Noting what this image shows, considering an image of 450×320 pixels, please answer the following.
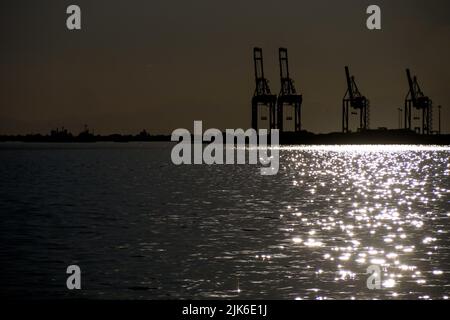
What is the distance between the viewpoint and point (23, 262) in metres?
21.2

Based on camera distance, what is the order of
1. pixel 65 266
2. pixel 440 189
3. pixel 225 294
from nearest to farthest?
pixel 225 294 < pixel 65 266 < pixel 440 189

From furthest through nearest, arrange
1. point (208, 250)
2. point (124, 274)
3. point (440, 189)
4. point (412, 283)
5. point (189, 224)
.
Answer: point (440, 189), point (189, 224), point (208, 250), point (124, 274), point (412, 283)

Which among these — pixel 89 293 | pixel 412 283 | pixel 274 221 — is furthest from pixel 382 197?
pixel 89 293

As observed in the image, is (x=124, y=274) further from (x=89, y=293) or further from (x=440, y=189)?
(x=440, y=189)

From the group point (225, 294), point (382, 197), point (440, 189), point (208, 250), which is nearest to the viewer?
point (225, 294)

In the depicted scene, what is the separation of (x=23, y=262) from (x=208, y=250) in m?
5.71

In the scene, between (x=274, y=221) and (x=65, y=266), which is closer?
(x=65, y=266)

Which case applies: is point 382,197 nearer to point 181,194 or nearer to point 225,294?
point 181,194

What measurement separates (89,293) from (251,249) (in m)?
7.84

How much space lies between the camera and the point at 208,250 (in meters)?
24.0

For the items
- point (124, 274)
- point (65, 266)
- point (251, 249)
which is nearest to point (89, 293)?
point (124, 274)
